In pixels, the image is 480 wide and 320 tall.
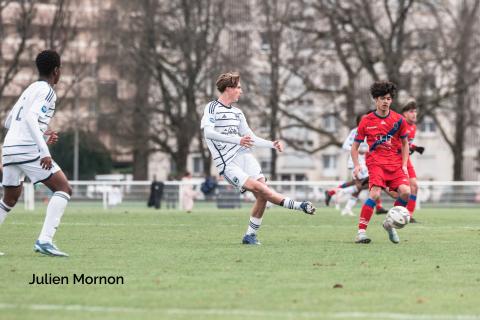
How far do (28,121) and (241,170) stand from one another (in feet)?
12.0

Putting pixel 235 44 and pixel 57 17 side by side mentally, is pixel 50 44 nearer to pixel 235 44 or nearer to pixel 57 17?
pixel 57 17

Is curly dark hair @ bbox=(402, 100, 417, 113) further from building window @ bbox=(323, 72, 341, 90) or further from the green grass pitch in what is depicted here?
building window @ bbox=(323, 72, 341, 90)

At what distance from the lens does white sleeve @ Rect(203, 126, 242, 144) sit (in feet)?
48.1

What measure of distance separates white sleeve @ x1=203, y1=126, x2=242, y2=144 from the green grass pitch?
136 cm

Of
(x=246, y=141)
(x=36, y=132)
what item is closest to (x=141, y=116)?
(x=246, y=141)

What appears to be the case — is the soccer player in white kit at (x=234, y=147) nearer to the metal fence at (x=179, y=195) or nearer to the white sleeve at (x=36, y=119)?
the white sleeve at (x=36, y=119)

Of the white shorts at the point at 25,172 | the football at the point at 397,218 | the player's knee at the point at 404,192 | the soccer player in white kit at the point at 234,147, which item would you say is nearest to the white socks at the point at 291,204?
the soccer player in white kit at the point at 234,147

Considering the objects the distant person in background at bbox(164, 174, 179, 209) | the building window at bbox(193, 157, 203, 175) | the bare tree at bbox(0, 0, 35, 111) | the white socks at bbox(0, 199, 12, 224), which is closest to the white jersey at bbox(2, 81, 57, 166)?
the white socks at bbox(0, 199, 12, 224)

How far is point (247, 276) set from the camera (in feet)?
35.5

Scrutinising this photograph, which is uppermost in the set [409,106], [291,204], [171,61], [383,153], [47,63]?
[171,61]

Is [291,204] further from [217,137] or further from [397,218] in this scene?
[397,218]

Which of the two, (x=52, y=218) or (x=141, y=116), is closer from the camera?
(x=52, y=218)

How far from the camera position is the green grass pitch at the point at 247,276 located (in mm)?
8508

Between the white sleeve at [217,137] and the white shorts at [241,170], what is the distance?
564 mm
